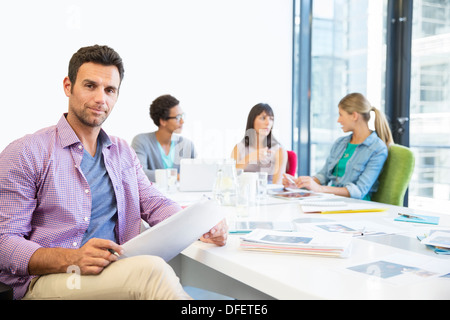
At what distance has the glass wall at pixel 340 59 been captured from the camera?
449 centimetres

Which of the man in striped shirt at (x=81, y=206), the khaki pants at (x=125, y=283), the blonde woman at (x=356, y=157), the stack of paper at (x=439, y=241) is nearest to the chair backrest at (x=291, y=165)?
the blonde woman at (x=356, y=157)

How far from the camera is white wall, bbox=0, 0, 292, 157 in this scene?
3.79 metres

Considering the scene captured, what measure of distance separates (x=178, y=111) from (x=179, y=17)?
4.33ft

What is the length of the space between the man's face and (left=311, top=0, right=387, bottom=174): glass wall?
346 centimetres

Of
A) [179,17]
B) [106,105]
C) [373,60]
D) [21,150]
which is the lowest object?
[21,150]

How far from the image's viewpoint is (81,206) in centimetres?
145

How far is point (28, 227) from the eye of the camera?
1.34 meters

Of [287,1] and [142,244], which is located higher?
[287,1]

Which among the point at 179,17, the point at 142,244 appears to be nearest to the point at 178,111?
the point at 179,17

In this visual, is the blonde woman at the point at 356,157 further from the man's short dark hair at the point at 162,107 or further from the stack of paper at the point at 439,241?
the man's short dark hair at the point at 162,107

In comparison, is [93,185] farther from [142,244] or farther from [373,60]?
[373,60]

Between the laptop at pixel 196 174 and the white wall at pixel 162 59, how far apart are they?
5.60 ft

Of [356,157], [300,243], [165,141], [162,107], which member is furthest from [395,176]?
[162,107]
